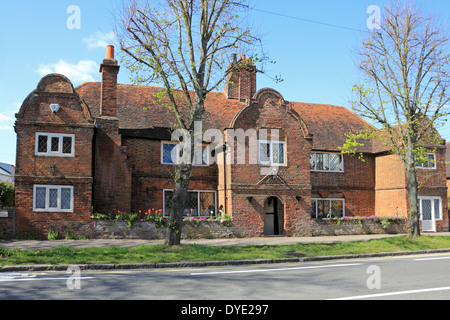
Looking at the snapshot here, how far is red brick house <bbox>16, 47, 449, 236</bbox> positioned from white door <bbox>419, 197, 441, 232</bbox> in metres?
0.07

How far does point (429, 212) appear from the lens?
27.0m

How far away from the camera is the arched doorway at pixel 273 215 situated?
23625mm

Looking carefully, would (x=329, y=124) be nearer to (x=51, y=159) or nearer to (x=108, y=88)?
(x=108, y=88)

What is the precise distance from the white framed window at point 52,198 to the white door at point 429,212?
21.1m

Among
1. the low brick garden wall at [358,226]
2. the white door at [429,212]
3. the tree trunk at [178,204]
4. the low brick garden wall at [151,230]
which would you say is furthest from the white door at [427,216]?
the tree trunk at [178,204]

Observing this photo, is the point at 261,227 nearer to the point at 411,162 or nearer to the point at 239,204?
the point at 239,204

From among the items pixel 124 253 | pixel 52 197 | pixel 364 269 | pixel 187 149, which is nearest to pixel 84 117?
pixel 52 197

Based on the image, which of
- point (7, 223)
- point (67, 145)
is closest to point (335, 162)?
point (67, 145)

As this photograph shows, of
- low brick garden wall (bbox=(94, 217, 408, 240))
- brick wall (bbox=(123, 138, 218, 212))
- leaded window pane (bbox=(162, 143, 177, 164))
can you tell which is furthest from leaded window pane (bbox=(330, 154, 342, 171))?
brick wall (bbox=(123, 138, 218, 212))

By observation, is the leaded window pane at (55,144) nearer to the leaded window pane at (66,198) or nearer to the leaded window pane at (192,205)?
the leaded window pane at (66,198)

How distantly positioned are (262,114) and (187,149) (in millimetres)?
9414

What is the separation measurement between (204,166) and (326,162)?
816 cm

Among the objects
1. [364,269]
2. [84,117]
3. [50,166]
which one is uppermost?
[84,117]

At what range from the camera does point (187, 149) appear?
574 inches
